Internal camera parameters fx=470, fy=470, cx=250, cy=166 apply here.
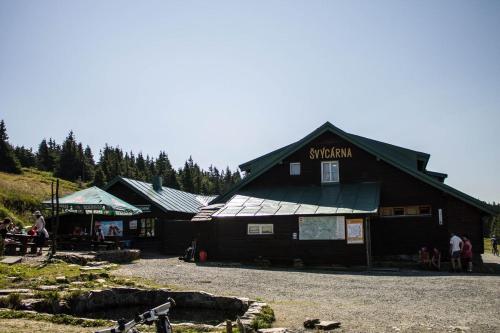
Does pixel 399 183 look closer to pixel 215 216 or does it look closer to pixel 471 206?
pixel 471 206

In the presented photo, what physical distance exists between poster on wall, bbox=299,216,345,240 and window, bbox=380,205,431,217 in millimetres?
3883

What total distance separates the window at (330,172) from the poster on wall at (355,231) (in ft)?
15.8

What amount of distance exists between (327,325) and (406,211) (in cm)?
1784

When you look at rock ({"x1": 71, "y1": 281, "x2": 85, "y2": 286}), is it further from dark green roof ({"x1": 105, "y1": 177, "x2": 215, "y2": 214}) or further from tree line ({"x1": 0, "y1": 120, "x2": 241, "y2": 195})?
tree line ({"x1": 0, "y1": 120, "x2": 241, "y2": 195})

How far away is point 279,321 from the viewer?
977 centimetres

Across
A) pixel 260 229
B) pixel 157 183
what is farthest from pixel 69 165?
pixel 260 229

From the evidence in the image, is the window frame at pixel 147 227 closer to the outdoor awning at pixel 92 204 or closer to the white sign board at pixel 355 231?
the outdoor awning at pixel 92 204

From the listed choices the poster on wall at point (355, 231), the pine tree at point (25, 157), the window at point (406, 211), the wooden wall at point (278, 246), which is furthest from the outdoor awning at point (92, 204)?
the pine tree at point (25, 157)

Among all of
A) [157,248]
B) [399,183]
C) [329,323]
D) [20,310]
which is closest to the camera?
[329,323]

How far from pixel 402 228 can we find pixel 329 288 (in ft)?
37.8

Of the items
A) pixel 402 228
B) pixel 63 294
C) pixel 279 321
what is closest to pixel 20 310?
pixel 63 294

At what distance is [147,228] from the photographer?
34.2m

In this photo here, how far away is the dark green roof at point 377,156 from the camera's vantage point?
24.6 meters

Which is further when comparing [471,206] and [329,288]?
[471,206]
